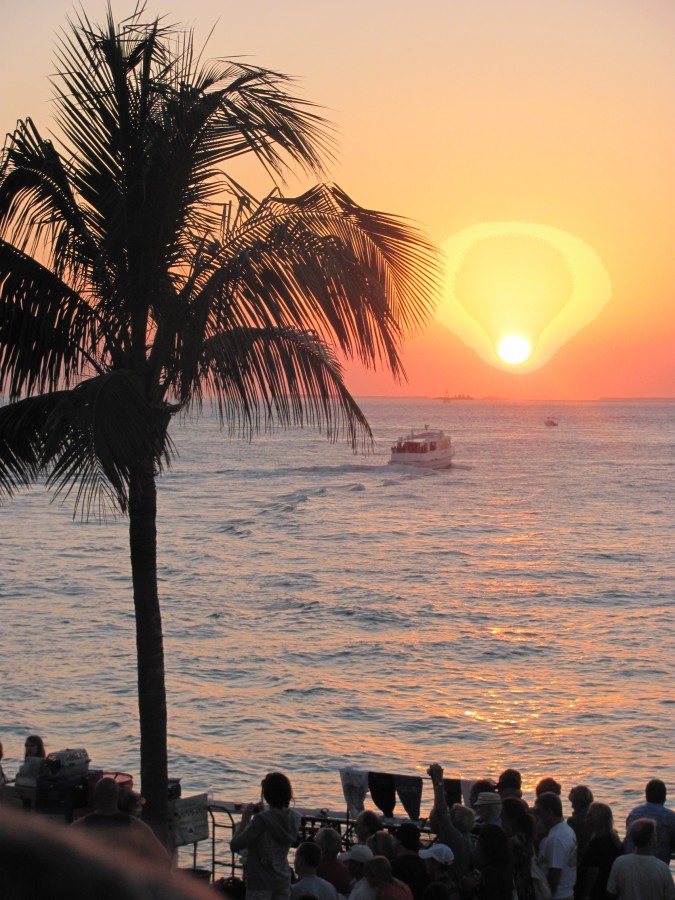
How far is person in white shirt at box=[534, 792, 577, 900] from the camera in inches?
299

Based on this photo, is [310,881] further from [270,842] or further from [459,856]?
[459,856]

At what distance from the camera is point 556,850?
7613mm

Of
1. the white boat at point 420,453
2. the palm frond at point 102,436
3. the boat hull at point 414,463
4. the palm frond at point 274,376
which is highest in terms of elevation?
the palm frond at point 274,376

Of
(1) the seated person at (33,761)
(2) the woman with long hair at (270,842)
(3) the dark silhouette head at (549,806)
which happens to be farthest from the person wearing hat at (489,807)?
(1) the seated person at (33,761)

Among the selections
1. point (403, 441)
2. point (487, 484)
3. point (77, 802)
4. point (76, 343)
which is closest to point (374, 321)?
point (76, 343)

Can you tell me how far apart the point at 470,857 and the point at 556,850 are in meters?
0.62

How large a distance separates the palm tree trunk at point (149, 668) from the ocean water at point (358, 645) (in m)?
12.1

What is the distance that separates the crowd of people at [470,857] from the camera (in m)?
6.94

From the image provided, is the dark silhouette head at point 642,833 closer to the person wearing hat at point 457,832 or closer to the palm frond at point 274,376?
the person wearing hat at point 457,832

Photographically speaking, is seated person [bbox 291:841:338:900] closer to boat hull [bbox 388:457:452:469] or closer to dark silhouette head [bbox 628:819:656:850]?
dark silhouette head [bbox 628:819:656:850]

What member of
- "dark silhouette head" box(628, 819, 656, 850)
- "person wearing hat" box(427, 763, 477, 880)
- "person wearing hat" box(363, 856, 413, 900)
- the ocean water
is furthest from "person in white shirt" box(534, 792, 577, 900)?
the ocean water

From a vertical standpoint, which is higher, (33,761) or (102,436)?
(102,436)

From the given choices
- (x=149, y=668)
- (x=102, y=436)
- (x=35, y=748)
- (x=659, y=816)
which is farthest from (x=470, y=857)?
(x=35, y=748)

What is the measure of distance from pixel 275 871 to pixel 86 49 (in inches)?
241
